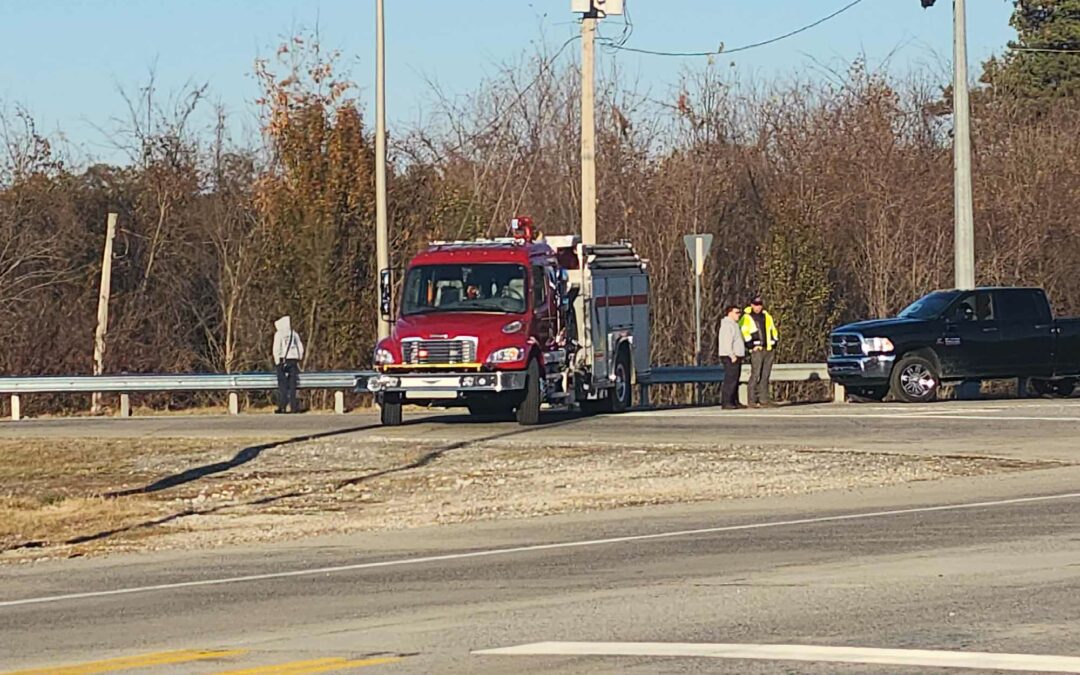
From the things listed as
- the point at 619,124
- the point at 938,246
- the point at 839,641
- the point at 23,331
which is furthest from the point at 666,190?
the point at 839,641

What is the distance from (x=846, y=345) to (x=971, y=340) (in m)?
2.06

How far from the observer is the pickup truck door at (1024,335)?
31562 mm

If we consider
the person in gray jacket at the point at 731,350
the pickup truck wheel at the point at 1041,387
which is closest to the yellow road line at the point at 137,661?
the person in gray jacket at the point at 731,350

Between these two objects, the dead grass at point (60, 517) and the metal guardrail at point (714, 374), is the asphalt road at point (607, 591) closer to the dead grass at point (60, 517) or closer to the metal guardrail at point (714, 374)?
the dead grass at point (60, 517)

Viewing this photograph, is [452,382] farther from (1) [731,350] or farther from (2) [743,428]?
(1) [731,350]

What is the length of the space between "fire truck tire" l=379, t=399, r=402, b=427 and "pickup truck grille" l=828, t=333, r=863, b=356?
8011 millimetres

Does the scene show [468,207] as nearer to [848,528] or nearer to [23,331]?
[23,331]

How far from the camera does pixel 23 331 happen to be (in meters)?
40.6

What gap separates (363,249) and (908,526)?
28.3 meters

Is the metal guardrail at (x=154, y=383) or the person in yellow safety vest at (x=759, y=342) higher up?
the person in yellow safety vest at (x=759, y=342)

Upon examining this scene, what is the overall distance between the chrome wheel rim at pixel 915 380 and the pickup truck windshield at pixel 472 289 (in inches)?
306

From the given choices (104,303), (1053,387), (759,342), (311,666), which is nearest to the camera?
(311,666)

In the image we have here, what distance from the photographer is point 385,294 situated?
1069 inches

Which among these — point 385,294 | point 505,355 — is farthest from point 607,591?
point 385,294
